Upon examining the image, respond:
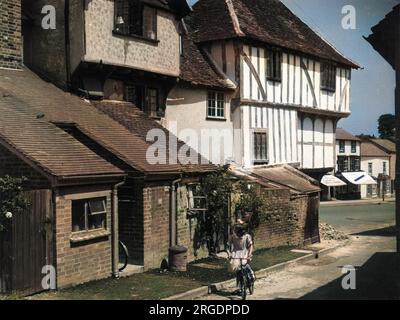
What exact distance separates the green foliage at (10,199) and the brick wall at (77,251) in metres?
0.69

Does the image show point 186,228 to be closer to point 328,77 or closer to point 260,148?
point 260,148

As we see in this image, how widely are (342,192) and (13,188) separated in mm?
42772

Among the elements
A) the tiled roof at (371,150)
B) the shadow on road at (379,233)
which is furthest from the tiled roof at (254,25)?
the tiled roof at (371,150)

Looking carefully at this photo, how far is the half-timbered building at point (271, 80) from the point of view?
21469 millimetres

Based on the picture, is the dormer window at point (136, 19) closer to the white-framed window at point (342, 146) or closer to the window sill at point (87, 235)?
the window sill at point (87, 235)

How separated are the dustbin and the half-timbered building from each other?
744 centimetres

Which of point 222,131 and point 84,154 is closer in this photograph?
point 84,154

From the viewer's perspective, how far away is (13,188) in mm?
9938

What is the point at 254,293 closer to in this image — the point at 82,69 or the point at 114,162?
the point at 114,162

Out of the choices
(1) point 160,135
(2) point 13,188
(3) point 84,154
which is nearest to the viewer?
(2) point 13,188

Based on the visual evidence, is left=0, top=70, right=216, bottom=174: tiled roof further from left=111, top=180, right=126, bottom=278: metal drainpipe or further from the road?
the road

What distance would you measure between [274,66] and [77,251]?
48.5ft

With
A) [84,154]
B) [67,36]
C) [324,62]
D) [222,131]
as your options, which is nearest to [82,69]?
[67,36]

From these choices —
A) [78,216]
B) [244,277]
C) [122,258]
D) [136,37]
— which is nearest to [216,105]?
[136,37]
